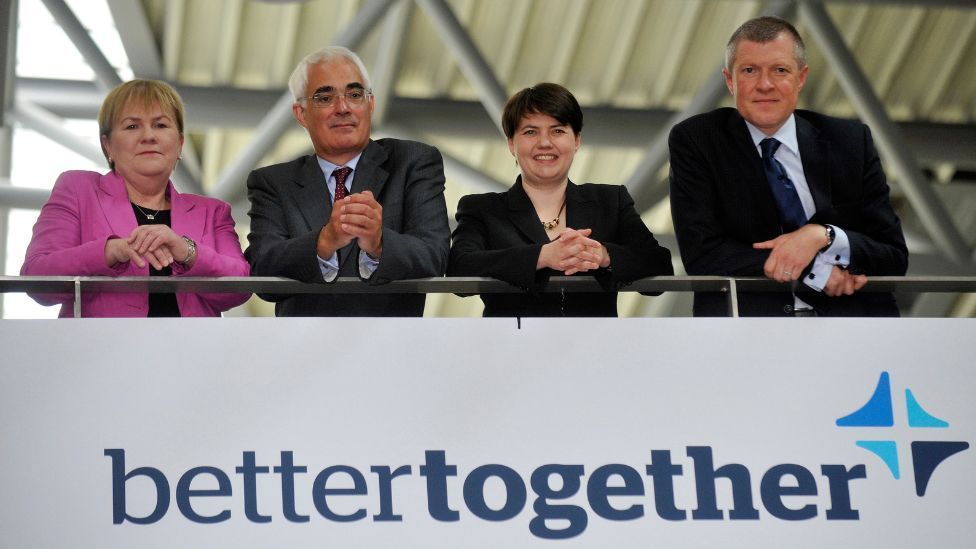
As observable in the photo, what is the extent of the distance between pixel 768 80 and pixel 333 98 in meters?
1.36

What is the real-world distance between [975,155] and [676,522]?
26.0 feet

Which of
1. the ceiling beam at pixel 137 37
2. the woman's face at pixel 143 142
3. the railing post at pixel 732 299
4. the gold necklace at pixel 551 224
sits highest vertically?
the ceiling beam at pixel 137 37

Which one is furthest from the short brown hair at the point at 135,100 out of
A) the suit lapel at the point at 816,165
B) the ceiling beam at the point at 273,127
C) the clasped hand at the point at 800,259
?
the ceiling beam at the point at 273,127

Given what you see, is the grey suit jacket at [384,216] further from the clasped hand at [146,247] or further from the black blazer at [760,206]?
the black blazer at [760,206]

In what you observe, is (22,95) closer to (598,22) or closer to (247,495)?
(598,22)

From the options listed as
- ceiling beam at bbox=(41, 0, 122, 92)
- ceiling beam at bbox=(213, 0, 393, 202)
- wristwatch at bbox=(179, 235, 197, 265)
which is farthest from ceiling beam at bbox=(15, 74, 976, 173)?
wristwatch at bbox=(179, 235, 197, 265)

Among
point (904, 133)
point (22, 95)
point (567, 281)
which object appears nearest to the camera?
point (567, 281)

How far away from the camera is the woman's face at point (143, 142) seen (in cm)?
443

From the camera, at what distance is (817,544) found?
13.2ft

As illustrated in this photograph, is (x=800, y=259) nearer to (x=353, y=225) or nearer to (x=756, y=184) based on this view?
(x=756, y=184)

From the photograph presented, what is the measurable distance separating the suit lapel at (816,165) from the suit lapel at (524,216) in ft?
2.74

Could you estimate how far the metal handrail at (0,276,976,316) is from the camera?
13.4ft

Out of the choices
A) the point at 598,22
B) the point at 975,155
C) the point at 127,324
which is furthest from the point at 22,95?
the point at 975,155

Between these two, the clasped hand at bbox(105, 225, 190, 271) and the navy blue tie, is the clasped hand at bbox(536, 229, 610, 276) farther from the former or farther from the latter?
the clasped hand at bbox(105, 225, 190, 271)
